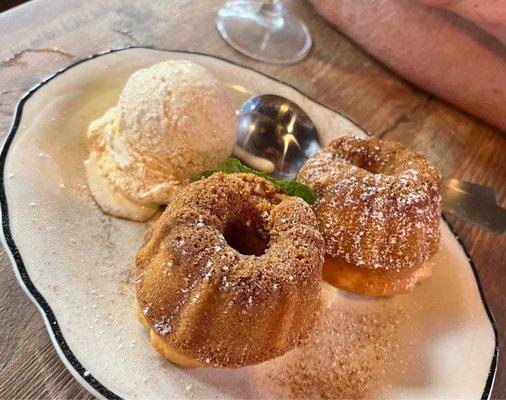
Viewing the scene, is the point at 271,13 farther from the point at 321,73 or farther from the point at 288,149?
the point at 288,149

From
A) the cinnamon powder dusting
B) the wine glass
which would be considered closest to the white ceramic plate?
the cinnamon powder dusting

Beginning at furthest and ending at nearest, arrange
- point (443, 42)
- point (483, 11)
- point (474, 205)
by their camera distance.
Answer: point (443, 42)
point (483, 11)
point (474, 205)

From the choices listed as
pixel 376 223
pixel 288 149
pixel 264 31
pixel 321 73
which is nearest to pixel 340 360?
pixel 376 223

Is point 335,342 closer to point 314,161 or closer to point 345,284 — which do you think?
point 345,284

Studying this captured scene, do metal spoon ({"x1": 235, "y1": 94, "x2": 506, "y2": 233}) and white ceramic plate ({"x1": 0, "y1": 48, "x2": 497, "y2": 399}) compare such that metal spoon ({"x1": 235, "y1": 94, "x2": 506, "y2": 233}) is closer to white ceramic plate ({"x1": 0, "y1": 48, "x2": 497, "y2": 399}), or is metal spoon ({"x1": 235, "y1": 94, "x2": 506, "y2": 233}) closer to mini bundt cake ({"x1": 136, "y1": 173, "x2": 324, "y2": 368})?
white ceramic plate ({"x1": 0, "y1": 48, "x2": 497, "y2": 399})

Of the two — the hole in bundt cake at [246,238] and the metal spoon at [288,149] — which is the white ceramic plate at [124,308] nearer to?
the metal spoon at [288,149]
